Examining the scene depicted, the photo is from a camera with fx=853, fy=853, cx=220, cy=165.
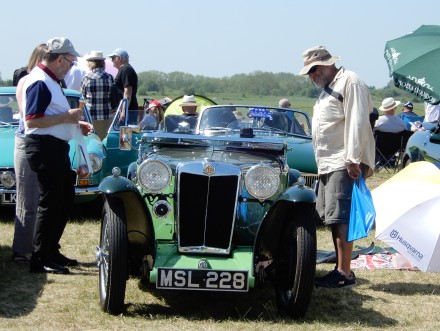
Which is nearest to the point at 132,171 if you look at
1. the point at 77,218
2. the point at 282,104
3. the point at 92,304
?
the point at 92,304

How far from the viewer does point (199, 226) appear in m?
5.79

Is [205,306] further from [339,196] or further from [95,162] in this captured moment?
[95,162]

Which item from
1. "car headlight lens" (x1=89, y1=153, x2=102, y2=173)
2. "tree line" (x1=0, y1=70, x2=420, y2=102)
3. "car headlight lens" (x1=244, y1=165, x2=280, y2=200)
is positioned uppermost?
"car headlight lens" (x1=244, y1=165, x2=280, y2=200)

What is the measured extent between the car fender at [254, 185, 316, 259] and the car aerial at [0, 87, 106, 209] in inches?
115

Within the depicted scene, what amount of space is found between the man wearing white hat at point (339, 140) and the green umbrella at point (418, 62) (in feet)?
11.6

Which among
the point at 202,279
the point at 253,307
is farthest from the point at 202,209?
the point at 253,307

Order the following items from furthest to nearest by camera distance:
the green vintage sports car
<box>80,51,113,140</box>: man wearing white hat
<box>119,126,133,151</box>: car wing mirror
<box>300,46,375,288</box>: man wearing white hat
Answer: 1. <box>80,51,113,140</box>: man wearing white hat
2. the green vintage sports car
3. <box>119,126,133,151</box>: car wing mirror
4. <box>300,46,375,288</box>: man wearing white hat

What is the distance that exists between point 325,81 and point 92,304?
2474mm

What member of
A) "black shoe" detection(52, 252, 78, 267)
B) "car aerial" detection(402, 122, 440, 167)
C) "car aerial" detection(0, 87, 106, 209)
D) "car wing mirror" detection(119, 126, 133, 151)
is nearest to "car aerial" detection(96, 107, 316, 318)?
"car wing mirror" detection(119, 126, 133, 151)

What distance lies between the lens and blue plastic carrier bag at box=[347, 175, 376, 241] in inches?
248

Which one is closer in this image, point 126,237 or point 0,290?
point 126,237

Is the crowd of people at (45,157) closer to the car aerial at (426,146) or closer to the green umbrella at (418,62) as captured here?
the green umbrella at (418,62)

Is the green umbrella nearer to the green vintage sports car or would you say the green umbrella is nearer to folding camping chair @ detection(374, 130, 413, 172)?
the green vintage sports car

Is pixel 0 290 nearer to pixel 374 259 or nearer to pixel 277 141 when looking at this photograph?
pixel 277 141
